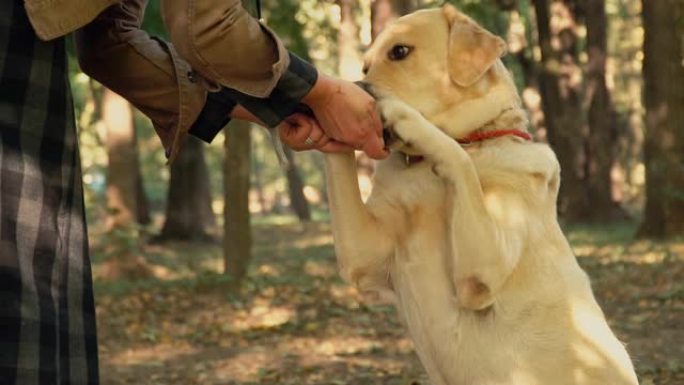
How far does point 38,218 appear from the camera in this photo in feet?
8.30

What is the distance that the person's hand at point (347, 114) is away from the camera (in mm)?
3105

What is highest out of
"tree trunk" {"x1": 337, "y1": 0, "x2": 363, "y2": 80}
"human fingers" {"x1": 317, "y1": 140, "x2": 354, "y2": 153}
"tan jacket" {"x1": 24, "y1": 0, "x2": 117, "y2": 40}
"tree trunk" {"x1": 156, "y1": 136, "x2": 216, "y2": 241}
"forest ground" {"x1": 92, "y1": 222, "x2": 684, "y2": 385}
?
"tree trunk" {"x1": 337, "y1": 0, "x2": 363, "y2": 80}

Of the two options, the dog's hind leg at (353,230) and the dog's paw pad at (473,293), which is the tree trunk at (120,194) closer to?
the dog's hind leg at (353,230)

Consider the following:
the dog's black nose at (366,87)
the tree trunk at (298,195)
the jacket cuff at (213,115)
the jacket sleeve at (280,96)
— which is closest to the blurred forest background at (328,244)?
the dog's black nose at (366,87)

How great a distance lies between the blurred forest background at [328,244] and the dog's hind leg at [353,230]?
760 millimetres

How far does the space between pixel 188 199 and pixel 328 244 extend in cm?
300

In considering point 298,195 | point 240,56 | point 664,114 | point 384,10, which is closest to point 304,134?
point 240,56

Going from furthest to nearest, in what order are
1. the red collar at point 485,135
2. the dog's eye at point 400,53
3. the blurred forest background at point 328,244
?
the blurred forest background at point 328,244, the dog's eye at point 400,53, the red collar at point 485,135

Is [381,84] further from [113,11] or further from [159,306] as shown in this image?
[159,306]

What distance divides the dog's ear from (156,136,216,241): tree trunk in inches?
754

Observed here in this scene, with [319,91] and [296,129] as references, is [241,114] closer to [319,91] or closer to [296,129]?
[296,129]

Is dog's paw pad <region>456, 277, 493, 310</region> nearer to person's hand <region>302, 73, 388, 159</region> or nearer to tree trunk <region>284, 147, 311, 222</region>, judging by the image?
person's hand <region>302, 73, 388, 159</region>

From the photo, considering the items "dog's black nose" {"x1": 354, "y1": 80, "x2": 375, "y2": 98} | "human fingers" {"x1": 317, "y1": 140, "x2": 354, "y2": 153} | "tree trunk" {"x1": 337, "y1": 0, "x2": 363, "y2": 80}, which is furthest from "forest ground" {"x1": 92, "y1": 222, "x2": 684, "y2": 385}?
"human fingers" {"x1": 317, "y1": 140, "x2": 354, "y2": 153}

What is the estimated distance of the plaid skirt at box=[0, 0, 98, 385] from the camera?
244 centimetres
